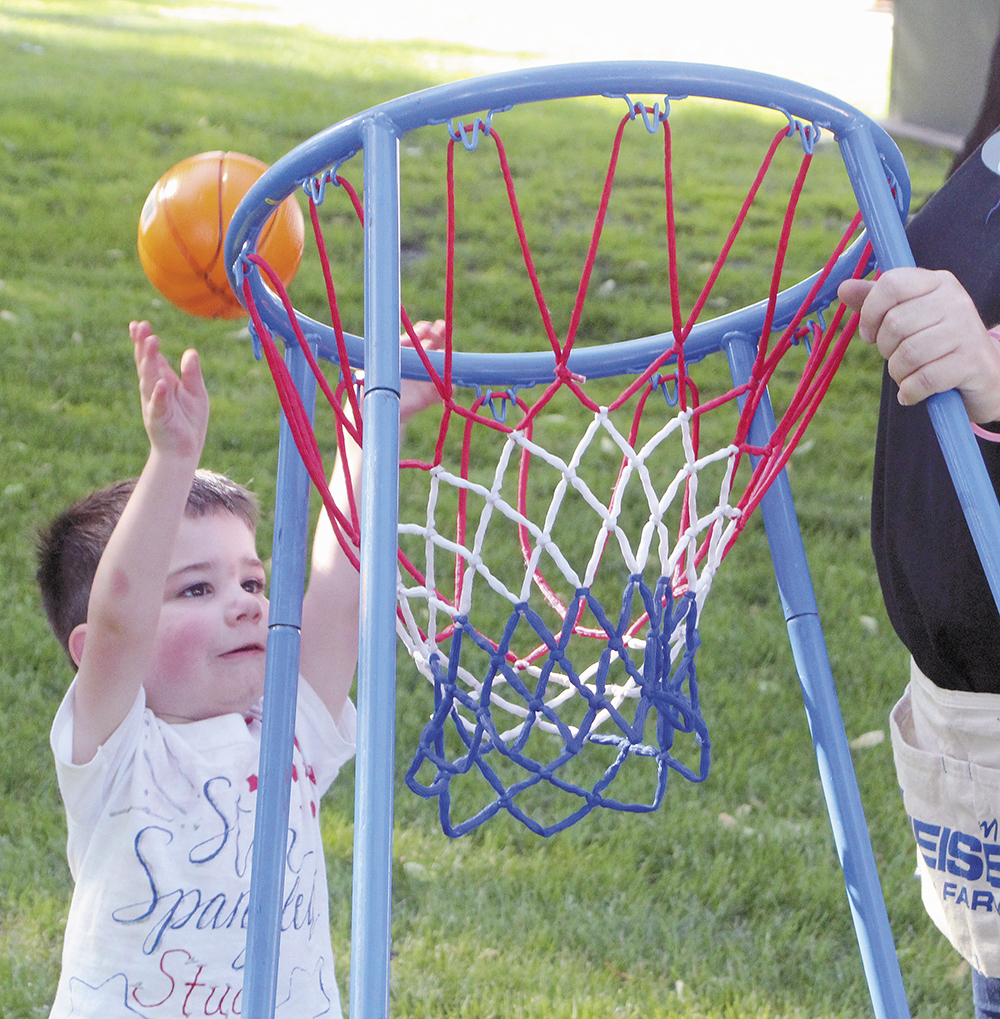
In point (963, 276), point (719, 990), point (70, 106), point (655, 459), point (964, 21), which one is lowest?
point (719, 990)

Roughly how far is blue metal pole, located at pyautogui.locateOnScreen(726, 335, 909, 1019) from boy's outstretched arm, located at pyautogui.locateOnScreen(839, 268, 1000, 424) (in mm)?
562

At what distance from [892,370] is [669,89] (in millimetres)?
395

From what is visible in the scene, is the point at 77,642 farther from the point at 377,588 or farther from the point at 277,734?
the point at 377,588

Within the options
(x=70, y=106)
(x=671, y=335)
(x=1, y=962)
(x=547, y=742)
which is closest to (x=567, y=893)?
(x=547, y=742)

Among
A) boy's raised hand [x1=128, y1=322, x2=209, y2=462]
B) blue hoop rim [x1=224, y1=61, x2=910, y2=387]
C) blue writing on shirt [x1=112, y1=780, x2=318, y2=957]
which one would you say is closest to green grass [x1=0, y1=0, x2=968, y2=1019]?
blue writing on shirt [x1=112, y1=780, x2=318, y2=957]

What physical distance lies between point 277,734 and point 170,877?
252 millimetres

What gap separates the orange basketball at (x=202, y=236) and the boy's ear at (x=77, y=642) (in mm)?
515

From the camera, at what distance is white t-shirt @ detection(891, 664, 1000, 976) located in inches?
62.3

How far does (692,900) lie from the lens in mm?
2672

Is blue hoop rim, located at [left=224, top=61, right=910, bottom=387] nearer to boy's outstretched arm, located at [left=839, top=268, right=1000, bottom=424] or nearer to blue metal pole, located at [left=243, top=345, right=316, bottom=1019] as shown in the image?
boy's outstretched arm, located at [left=839, top=268, right=1000, bottom=424]

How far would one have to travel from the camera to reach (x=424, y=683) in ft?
11.0

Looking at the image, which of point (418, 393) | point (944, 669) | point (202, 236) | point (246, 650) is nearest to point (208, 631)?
point (246, 650)

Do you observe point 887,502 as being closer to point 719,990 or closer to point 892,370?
point 892,370

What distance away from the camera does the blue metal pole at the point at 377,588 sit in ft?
4.08
